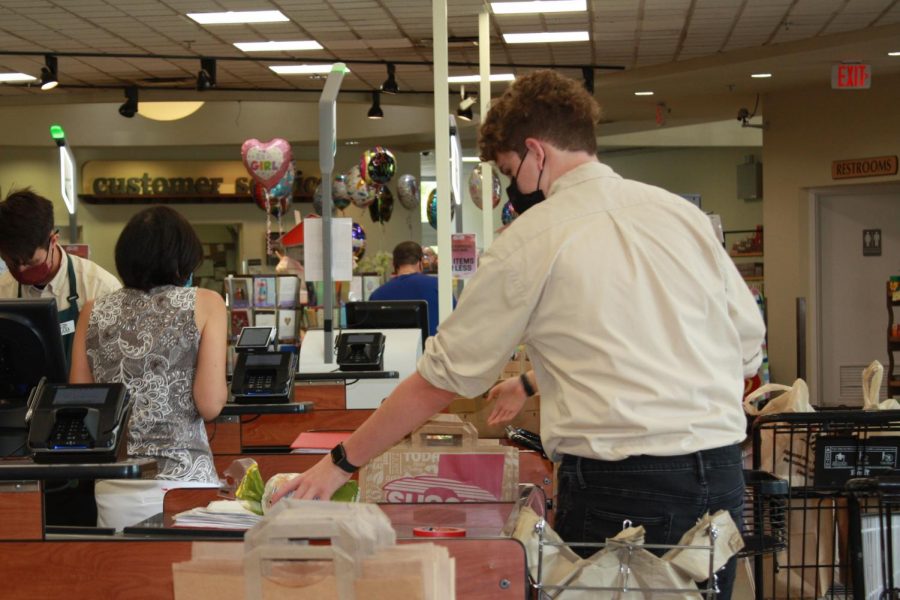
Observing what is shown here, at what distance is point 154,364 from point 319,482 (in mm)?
1254

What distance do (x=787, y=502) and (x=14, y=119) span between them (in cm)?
1586

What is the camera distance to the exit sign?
36.6 ft

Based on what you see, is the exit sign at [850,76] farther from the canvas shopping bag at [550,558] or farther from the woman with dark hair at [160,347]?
the canvas shopping bag at [550,558]

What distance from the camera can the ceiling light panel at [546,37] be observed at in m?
11.1

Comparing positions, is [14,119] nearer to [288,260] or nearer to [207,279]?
[207,279]

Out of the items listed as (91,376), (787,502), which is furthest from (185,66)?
(787,502)

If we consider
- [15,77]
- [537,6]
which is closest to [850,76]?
[537,6]

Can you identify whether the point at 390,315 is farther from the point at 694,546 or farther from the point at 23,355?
the point at 694,546

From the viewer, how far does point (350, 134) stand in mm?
16625

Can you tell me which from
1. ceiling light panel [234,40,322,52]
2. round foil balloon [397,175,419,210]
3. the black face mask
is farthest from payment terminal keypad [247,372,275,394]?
round foil balloon [397,175,419,210]

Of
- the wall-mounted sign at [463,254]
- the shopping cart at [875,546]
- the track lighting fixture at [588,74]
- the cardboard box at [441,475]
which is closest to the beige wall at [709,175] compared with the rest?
the track lighting fixture at [588,74]

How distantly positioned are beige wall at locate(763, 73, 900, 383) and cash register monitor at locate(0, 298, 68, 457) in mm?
10962

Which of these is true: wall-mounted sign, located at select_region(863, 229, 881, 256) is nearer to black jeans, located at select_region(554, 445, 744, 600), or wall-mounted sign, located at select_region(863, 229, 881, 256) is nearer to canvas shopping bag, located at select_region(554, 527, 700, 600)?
black jeans, located at select_region(554, 445, 744, 600)

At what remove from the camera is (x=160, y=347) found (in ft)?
10.8
